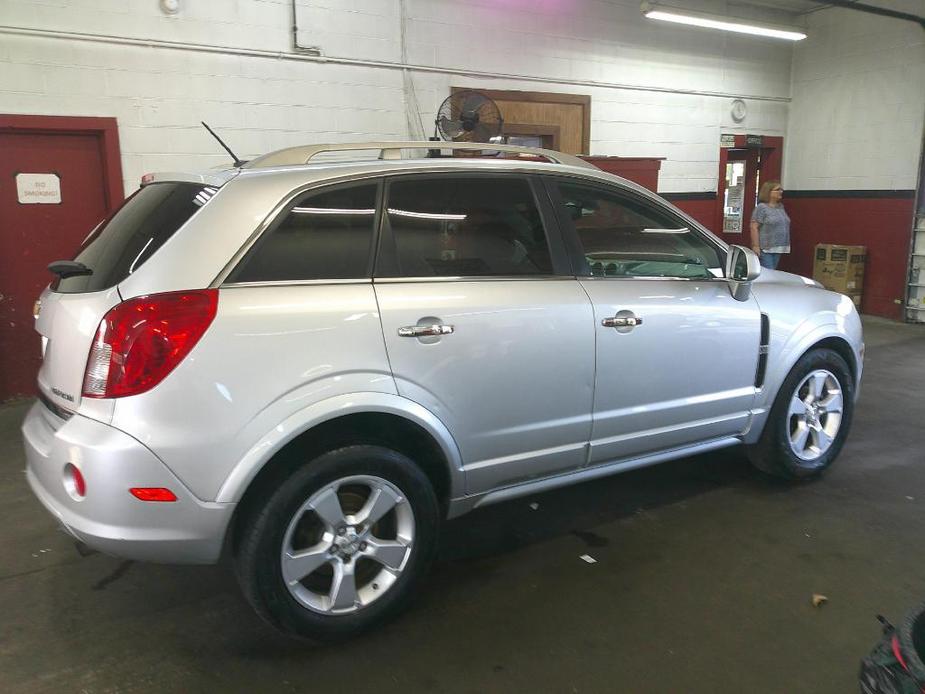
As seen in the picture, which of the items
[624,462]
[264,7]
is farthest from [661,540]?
[264,7]

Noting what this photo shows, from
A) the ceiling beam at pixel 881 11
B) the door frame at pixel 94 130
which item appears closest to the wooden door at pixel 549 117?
the ceiling beam at pixel 881 11

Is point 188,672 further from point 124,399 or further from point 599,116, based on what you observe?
point 599,116

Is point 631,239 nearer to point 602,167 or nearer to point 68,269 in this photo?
point 68,269

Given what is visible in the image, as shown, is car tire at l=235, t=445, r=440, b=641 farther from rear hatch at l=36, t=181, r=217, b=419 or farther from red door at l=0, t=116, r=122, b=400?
red door at l=0, t=116, r=122, b=400

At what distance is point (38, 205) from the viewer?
553cm

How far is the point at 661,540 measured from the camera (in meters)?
3.33

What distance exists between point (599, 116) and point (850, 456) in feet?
17.6

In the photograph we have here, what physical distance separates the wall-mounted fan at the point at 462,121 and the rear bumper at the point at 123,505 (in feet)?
17.2

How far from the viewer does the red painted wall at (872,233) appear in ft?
30.4

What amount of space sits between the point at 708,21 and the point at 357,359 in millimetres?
7711

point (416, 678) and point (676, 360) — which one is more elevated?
point (676, 360)

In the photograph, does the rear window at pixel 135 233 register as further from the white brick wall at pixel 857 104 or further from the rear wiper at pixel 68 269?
the white brick wall at pixel 857 104

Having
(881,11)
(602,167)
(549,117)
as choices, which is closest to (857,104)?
(881,11)

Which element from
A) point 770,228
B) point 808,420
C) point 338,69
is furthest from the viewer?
point 770,228
